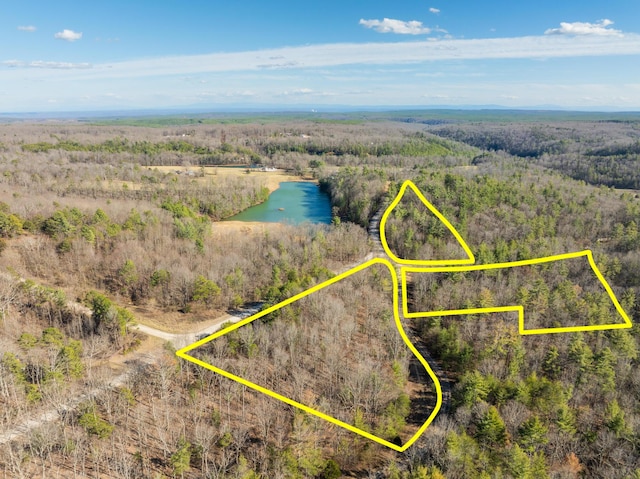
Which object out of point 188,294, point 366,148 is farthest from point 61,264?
point 366,148

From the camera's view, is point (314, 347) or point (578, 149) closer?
point (314, 347)

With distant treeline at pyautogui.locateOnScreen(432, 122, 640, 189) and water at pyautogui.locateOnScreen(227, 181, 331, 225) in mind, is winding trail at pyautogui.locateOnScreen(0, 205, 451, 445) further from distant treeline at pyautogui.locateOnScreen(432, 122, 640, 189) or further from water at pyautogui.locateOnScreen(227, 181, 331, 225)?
distant treeline at pyautogui.locateOnScreen(432, 122, 640, 189)

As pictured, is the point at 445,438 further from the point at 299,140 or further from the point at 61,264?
the point at 299,140

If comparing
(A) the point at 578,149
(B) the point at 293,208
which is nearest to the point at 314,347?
(B) the point at 293,208

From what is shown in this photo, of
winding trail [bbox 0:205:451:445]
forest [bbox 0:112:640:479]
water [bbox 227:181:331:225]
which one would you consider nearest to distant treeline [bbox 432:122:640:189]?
forest [bbox 0:112:640:479]

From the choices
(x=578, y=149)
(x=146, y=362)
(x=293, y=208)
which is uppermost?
(x=578, y=149)

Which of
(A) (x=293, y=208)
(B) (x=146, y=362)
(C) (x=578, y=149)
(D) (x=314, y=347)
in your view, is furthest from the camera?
(C) (x=578, y=149)

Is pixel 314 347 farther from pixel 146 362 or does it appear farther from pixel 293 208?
pixel 293 208
